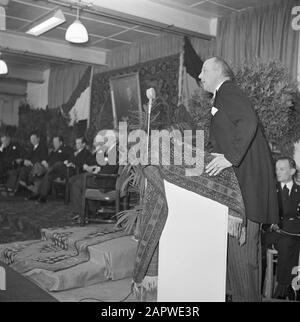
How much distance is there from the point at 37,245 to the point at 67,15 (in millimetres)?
3864

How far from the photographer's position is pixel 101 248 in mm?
3408

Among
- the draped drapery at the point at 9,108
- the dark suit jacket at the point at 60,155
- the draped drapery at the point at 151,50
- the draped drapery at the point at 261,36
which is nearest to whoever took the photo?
the draped drapery at the point at 261,36

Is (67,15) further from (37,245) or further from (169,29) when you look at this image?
→ (37,245)

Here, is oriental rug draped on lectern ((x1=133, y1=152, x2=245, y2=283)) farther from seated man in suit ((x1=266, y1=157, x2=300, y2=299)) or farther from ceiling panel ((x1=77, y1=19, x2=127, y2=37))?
ceiling panel ((x1=77, y1=19, x2=127, y2=37))

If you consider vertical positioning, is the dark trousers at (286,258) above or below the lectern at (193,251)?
below

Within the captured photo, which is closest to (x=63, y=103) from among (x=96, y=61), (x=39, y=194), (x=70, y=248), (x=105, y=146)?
(x=96, y=61)

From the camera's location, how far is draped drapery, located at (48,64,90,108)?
29.7ft

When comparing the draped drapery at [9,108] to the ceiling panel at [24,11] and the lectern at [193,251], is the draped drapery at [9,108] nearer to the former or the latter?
the ceiling panel at [24,11]

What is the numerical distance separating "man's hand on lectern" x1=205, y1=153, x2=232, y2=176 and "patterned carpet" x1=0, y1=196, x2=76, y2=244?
3.18m

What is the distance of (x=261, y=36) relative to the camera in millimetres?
5102

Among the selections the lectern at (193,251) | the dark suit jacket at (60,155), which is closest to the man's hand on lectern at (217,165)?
the lectern at (193,251)

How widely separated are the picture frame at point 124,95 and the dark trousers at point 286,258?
4713mm

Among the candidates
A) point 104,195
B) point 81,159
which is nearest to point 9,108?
point 81,159

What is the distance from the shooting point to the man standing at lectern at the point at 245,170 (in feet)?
6.09
